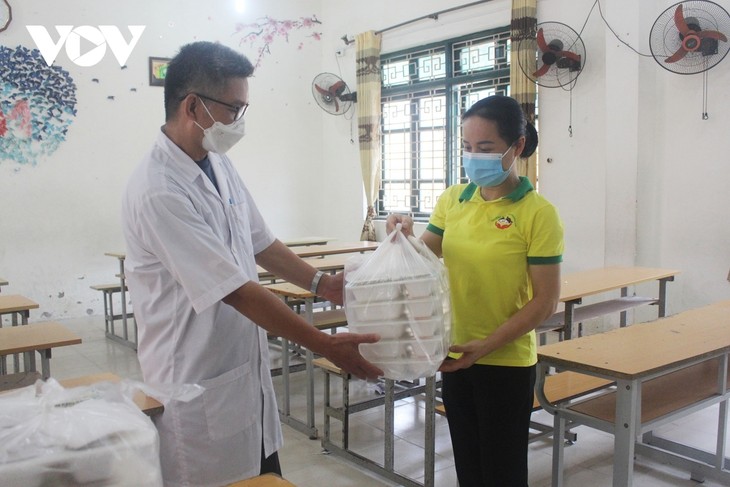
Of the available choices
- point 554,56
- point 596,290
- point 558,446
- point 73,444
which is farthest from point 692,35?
point 73,444

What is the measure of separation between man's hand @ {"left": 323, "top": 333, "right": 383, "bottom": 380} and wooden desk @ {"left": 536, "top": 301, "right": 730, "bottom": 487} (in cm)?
84

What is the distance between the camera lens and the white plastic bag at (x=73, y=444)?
0.71 m

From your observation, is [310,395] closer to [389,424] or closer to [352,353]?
[389,424]

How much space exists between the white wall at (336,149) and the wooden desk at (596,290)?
80 cm

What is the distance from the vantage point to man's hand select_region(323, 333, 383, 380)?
4.35 ft

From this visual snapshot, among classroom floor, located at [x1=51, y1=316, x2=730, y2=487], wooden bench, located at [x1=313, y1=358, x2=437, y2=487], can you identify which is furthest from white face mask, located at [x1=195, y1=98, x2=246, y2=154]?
classroom floor, located at [x1=51, y1=316, x2=730, y2=487]

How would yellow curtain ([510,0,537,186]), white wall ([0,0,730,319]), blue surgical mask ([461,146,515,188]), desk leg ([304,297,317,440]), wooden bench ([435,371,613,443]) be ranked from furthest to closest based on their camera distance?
yellow curtain ([510,0,537,186])
white wall ([0,0,730,319])
desk leg ([304,297,317,440])
wooden bench ([435,371,613,443])
blue surgical mask ([461,146,515,188])

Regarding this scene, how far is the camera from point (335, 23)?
794 centimetres

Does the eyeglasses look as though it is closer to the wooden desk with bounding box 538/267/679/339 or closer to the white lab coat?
the white lab coat

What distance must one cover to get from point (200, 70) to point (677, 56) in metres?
4.16

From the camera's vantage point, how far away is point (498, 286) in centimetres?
156

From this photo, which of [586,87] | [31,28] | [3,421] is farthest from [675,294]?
[31,28]

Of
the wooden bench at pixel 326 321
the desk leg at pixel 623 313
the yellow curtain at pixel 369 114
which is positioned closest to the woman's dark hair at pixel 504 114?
the wooden bench at pixel 326 321

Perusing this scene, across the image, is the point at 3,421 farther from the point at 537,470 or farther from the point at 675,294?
the point at 675,294
